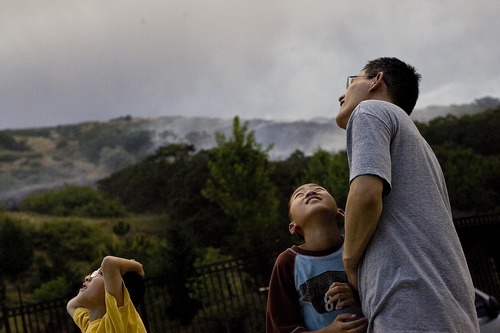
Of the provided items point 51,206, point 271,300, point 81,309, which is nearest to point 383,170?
point 271,300

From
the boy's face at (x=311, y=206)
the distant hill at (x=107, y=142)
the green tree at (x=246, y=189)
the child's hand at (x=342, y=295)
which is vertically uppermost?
the distant hill at (x=107, y=142)

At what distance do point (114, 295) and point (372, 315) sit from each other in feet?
3.48

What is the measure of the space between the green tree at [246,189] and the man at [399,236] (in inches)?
464

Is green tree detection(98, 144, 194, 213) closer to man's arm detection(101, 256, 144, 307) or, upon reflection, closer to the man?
man's arm detection(101, 256, 144, 307)

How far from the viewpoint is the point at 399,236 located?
1514 millimetres

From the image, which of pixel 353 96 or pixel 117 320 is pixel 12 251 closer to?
pixel 117 320

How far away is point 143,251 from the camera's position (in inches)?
515

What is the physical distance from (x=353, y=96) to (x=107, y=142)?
267ft

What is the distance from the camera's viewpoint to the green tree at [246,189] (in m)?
13.6

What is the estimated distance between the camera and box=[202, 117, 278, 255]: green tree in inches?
537

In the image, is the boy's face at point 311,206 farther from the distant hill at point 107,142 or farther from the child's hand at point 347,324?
the distant hill at point 107,142

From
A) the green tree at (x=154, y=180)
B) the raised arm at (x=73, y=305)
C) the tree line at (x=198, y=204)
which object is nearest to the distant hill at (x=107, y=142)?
the green tree at (x=154, y=180)

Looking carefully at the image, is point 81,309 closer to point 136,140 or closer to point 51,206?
point 51,206

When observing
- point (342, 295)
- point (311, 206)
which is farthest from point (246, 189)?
point (342, 295)
